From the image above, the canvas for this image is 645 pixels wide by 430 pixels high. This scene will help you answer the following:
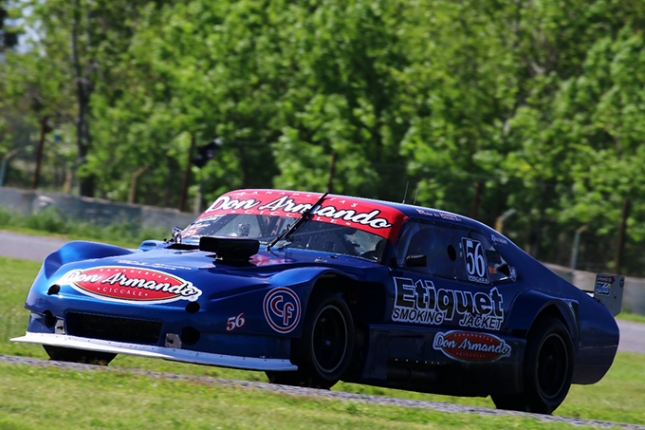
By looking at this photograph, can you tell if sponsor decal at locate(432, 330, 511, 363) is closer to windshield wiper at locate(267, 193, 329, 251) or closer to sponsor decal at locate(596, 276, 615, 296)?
windshield wiper at locate(267, 193, 329, 251)

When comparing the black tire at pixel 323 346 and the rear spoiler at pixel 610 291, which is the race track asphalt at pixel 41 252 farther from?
the black tire at pixel 323 346

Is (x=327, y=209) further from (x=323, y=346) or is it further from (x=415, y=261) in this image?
(x=323, y=346)

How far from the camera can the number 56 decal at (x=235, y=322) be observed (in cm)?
680

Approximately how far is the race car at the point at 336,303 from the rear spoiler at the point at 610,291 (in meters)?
0.01

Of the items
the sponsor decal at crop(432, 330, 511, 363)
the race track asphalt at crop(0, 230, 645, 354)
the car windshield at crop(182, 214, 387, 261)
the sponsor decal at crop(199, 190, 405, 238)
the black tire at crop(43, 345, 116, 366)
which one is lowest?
the race track asphalt at crop(0, 230, 645, 354)

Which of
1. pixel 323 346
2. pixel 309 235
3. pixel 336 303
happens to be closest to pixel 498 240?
pixel 309 235

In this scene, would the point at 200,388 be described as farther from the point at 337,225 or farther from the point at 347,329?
the point at 337,225

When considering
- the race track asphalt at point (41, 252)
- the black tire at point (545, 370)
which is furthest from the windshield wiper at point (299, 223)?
the race track asphalt at point (41, 252)

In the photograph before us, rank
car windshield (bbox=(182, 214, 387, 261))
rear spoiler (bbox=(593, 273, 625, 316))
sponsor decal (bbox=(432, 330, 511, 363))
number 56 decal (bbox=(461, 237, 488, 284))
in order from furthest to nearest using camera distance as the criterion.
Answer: rear spoiler (bbox=(593, 273, 625, 316)), number 56 decal (bbox=(461, 237, 488, 284)), sponsor decal (bbox=(432, 330, 511, 363)), car windshield (bbox=(182, 214, 387, 261))

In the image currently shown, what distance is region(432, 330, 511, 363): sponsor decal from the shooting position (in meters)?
8.21

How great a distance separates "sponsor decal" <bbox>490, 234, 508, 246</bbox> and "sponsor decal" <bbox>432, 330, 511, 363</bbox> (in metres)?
0.86

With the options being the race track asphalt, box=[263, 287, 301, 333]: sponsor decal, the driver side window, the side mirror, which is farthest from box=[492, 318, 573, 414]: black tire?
the race track asphalt

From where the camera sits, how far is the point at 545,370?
9.15 meters

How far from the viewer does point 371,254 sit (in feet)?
26.1
